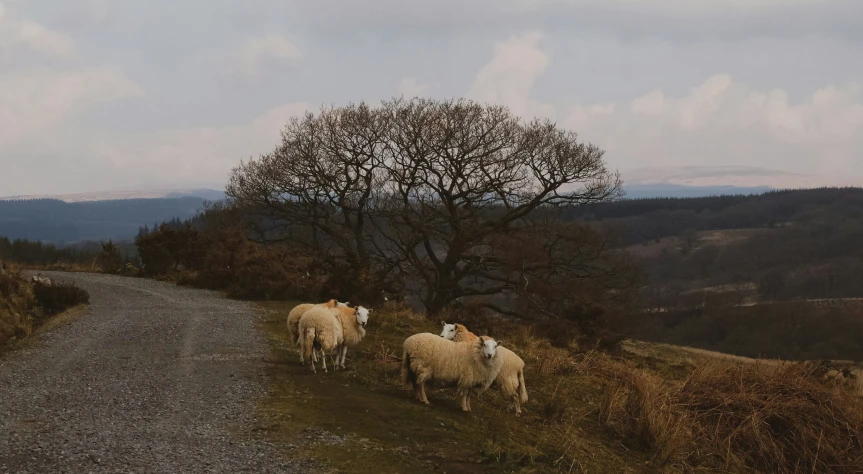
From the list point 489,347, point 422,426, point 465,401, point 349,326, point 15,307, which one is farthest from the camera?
point 15,307

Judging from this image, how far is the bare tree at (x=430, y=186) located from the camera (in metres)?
28.2

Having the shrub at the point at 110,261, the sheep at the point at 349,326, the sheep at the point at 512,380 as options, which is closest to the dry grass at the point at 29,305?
the sheep at the point at 349,326

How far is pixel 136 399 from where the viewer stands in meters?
9.62

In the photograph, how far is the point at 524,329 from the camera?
70.8 ft

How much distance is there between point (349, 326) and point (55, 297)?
11662 mm

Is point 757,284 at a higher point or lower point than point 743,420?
lower

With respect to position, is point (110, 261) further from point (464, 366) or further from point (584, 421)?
point (584, 421)

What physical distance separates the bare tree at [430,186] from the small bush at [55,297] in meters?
10.4

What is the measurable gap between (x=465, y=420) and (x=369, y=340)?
21.4ft

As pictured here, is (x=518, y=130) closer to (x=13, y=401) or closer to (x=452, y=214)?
(x=452, y=214)

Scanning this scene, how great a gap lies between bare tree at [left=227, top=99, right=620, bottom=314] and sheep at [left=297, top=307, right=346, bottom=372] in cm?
1433

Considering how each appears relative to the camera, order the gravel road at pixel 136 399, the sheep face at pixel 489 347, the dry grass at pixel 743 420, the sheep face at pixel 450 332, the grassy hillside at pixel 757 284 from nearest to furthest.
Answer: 1. the gravel road at pixel 136 399
2. the sheep face at pixel 489 347
3. the dry grass at pixel 743 420
4. the sheep face at pixel 450 332
5. the grassy hillside at pixel 757 284

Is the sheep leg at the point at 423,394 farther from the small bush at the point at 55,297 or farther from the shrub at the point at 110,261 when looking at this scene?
the shrub at the point at 110,261

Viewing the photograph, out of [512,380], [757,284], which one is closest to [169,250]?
Result: [512,380]
